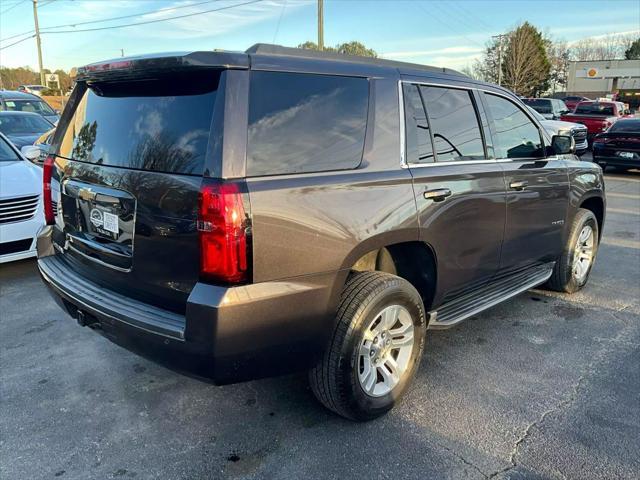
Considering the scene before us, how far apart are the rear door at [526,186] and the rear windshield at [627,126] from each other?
417 inches

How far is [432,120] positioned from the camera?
3217 millimetres

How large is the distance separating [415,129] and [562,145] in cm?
196

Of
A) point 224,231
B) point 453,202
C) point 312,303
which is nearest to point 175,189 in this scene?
point 224,231

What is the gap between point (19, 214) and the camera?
5199 millimetres

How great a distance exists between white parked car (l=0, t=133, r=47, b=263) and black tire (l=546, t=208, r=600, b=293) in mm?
4959

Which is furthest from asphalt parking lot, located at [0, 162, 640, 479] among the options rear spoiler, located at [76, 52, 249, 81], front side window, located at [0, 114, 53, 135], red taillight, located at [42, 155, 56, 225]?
front side window, located at [0, 114, 53, 135]

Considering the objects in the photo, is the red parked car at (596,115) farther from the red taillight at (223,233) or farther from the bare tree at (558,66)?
the bare tree at (558,66)

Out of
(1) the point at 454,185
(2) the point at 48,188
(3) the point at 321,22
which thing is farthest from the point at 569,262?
(3) the point at 321,22

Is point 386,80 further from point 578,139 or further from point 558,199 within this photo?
point 578,139

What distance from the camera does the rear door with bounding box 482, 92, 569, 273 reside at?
3773mm

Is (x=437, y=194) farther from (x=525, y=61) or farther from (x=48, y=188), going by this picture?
(x=525, y=61)

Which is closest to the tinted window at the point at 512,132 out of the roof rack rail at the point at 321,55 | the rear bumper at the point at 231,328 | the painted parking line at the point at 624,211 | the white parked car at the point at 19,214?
the roof rack rail at the point at 321,55

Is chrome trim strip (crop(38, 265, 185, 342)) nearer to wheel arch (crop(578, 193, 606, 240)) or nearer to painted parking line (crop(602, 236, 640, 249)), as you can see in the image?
wheel arch (crop(578, 193, 606, 240))

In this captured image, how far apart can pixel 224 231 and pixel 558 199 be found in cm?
317
